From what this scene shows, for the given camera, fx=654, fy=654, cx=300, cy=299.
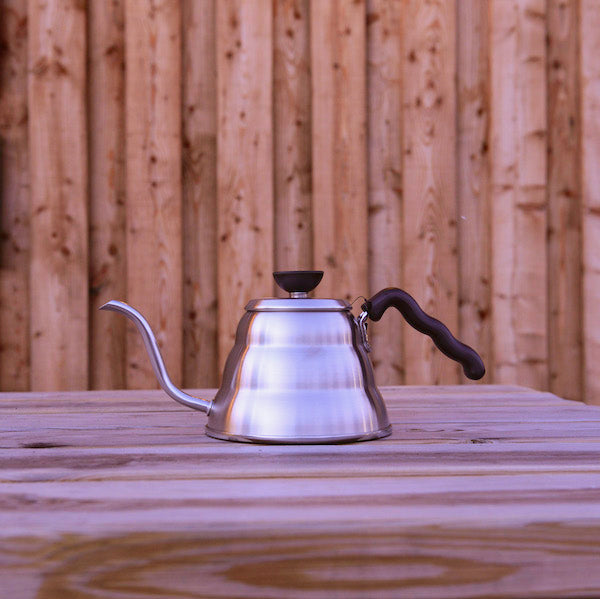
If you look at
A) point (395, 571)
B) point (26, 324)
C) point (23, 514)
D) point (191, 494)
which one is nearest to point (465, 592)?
point (395, 571)

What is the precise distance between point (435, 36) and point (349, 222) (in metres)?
0.58

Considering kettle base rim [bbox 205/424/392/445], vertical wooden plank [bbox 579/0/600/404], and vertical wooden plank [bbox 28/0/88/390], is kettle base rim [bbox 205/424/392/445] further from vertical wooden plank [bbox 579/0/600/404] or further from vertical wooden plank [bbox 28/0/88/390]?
vertical wooden plank [bbox 579/0/600/404]

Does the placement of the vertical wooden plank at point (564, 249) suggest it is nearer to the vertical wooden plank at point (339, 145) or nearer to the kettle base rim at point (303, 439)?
the vertical wooden plank at point (339, 145)

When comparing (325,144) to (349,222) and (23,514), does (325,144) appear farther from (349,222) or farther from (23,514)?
(23,514)

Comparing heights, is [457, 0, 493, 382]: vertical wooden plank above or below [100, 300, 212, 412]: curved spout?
above

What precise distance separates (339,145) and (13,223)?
0.91m

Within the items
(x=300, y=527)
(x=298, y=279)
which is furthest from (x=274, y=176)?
(x=300, y=527)

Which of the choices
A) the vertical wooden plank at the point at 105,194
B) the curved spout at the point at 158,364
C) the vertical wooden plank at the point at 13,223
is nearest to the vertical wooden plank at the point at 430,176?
the vertical wooden plank at the point at 105,194

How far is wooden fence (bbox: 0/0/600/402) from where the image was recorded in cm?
175

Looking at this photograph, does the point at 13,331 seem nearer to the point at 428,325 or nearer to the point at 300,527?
the point at 428,325

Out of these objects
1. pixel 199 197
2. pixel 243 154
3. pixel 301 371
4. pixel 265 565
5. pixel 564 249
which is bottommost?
pixel 265 565

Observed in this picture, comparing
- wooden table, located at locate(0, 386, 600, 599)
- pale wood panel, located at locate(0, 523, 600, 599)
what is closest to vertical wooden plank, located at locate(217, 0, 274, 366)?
wooden table, located at locate(0, 386, 600, 599)

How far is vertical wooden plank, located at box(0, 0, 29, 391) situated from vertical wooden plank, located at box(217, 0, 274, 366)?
53cm

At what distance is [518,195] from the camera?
184cm
